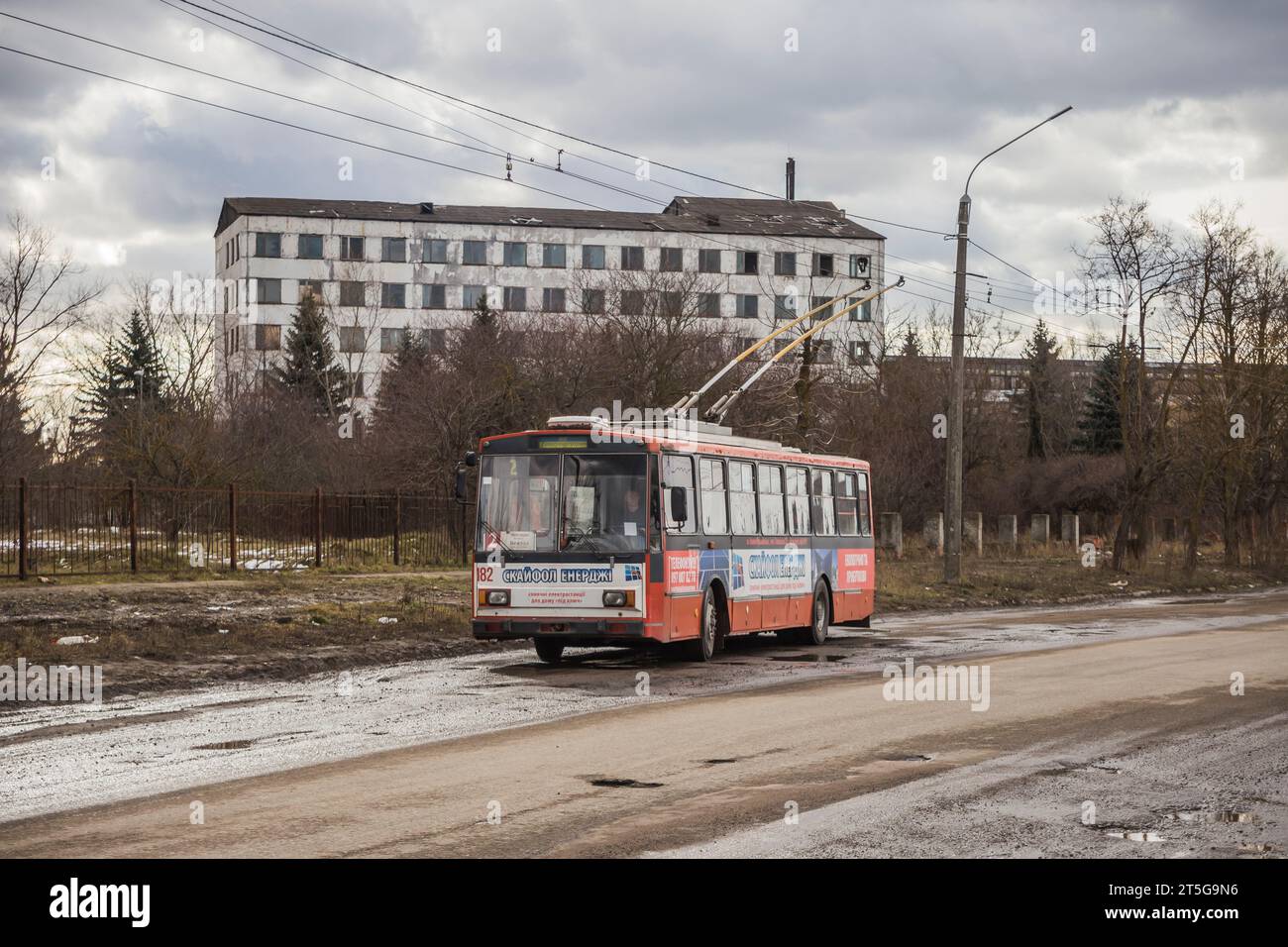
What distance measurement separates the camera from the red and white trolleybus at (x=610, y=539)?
18766 millimetres

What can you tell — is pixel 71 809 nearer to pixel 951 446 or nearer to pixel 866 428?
pixel 951 446

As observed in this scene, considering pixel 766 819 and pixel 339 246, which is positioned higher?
pixel 339 246

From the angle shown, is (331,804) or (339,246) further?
(339,246)

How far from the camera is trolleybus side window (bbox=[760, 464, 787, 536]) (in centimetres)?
2233

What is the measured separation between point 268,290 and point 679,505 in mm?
78019

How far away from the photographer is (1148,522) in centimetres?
6969

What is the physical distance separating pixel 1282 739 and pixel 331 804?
7.45 meters

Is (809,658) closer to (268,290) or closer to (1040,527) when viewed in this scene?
(1040,527)

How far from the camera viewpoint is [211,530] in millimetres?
30703

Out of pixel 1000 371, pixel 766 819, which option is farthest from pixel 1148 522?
pixel 766 819

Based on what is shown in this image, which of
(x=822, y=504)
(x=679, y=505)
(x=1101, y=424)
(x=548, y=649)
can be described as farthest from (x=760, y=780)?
(x=1101, y=424)

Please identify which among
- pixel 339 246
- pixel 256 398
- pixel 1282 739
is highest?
pixel 339 246

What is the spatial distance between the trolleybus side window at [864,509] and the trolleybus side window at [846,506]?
0.73 feet

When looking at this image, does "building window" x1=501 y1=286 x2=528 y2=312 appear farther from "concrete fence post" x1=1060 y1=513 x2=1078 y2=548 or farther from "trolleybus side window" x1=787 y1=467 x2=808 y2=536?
"trolleybus side window" x1=787 y1=467 x2=808 y2=536
